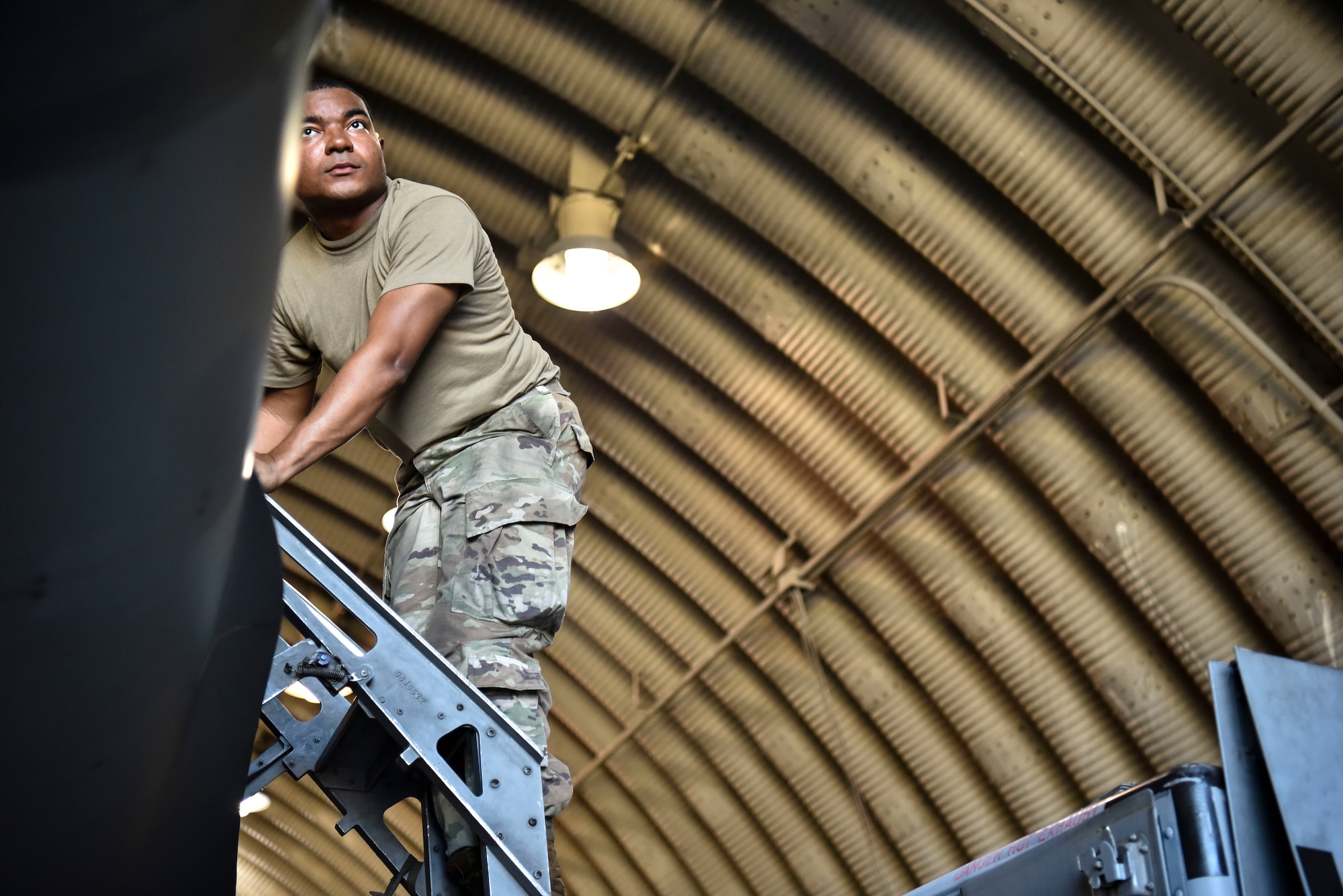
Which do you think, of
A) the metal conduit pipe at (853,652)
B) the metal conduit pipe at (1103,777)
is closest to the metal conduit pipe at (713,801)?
the metal conduit pipe at (853,652)

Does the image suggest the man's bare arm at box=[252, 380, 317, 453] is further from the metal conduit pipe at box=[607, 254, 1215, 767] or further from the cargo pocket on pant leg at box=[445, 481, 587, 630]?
the metal conduit pipe at box=[607, 254, 1215, 767]

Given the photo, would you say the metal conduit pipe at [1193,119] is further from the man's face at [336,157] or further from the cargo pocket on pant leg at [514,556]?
the cargo pocket on pant leg at [514,556]

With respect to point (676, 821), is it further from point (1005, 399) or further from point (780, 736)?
point (1005, 399)

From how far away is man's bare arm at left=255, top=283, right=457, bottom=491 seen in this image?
2785 millimetres

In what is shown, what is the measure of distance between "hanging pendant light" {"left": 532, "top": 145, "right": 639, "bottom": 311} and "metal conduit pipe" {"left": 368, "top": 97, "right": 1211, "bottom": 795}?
78 centimetres

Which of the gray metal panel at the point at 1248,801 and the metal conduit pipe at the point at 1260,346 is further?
the metal conduit pipe at the point at 1260,346

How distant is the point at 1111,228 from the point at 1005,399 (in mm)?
1026

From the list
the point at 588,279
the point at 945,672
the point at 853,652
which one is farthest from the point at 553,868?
the point at 853,652

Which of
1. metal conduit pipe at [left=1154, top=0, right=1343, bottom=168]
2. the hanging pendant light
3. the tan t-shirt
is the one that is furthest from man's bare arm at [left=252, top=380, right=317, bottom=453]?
metal conduit pipe at [left=1154, top=0, right=1343, bottom=168]

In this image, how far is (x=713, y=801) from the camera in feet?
30.8

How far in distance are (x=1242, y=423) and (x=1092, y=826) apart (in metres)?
3.84

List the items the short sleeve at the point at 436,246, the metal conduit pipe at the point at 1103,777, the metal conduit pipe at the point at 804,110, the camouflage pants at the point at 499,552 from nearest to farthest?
the camouflage pants at the point at 499,552 < the short sleeve at the point at 436,246 < the metal conduit pipe at the point at 804,110 < the metal conduit pipe at the point at 1103,777

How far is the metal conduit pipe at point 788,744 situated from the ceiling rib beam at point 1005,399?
0.24 meters

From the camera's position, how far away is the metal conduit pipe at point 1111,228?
6.00 metres
